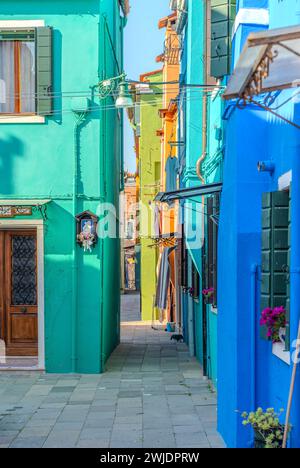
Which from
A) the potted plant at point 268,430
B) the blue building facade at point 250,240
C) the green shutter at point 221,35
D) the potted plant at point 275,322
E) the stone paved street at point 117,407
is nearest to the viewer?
the potted plant at point 268,430

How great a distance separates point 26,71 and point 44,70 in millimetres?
509

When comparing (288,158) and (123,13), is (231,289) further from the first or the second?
(123,13)

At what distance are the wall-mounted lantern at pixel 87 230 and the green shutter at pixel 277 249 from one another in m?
5.86

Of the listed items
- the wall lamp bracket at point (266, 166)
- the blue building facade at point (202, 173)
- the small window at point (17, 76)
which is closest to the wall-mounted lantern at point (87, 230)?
the blue building facade at point (202, 173)

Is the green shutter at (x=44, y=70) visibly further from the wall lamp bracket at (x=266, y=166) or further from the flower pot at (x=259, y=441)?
the flower pot at (x=259, y=441)

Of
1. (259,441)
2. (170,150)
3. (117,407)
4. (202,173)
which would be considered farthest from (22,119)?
(170,150)

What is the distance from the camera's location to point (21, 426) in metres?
7.86

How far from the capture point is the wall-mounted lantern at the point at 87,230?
11.5 m

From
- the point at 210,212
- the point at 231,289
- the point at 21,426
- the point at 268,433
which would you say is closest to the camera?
the point at 268,433

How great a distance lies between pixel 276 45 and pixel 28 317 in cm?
872

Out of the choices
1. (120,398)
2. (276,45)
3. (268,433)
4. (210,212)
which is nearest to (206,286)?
(210,212)

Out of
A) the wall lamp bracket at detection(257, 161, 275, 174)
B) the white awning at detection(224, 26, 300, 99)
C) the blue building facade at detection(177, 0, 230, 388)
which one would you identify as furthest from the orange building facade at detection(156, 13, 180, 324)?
the white awning at detection(224, 26, 300, 99)

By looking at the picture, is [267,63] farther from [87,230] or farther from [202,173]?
[202,173]

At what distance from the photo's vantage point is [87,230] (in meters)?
11.5
